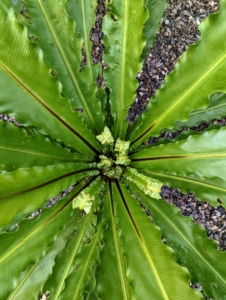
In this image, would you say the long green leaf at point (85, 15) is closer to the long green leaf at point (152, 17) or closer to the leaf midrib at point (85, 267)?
the long green leaf at point (152, 17)

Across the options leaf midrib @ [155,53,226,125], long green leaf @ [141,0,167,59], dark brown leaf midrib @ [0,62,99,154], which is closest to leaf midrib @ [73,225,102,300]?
dark brown leaf midrib @ [0,62,99,154]


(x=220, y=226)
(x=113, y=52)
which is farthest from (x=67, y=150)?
(x=220, y=226)

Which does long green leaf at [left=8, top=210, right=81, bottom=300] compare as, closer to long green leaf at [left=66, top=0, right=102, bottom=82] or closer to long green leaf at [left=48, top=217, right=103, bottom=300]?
long green leaf at [left=48, top=217, right=103, bottom=300]

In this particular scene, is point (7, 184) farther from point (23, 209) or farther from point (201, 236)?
point (201, 236)

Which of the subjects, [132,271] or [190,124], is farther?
[190,124]

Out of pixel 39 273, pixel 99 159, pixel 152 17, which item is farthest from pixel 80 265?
pixel 152 17
